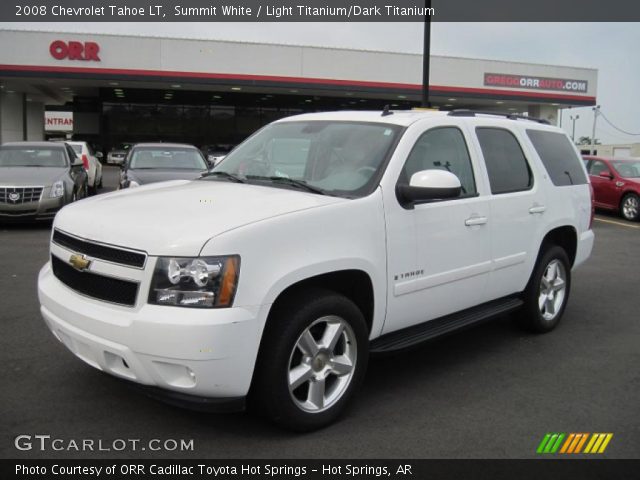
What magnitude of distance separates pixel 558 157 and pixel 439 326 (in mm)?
2416

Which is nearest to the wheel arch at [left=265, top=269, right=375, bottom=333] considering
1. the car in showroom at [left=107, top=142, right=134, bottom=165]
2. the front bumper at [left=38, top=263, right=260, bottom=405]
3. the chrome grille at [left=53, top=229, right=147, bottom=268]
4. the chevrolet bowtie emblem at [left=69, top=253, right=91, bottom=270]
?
the front bumper at [left=38, top=263, right=260, bottom=405]

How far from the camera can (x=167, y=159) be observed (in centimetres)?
1195

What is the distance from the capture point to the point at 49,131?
65.9 metres

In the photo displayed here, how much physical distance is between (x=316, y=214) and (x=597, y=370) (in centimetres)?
274

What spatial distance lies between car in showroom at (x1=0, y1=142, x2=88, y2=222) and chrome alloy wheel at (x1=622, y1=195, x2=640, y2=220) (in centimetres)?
1268

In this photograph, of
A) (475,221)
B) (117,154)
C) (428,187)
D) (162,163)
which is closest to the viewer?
(428,187)

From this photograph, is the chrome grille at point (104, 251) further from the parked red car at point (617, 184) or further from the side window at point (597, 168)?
the side window at point (597, 168)

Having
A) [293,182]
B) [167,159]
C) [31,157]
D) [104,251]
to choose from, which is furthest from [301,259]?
[31,157]

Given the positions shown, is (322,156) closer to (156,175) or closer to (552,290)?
(552,290)

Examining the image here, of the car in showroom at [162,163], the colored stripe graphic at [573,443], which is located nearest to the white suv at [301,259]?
the colored stripe graphic at [573,443]

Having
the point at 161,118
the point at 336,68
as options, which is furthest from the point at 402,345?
the point at 161,118

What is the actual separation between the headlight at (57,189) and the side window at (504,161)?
27.9ft

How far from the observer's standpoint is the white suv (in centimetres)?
296

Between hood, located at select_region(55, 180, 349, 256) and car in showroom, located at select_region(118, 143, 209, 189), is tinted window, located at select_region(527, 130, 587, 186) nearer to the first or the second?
hood, located at select_region(55, 180, 349, 256)
